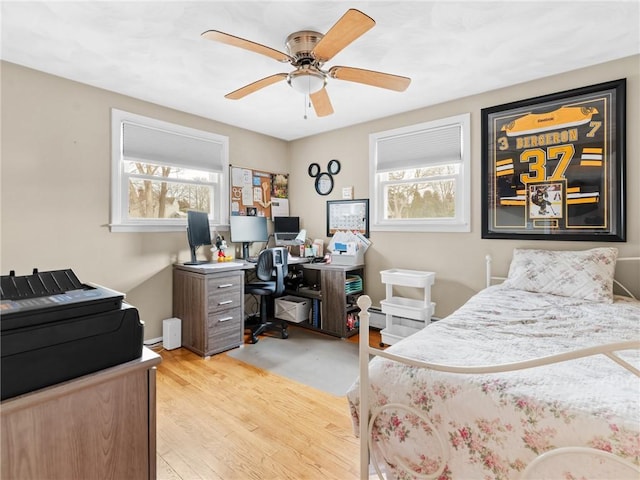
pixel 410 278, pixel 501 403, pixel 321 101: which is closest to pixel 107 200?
pixel 321 101

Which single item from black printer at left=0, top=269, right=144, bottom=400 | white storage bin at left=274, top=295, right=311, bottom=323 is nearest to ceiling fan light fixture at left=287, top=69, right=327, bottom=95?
black printer at left=0, top=269, right=144, bottom=400

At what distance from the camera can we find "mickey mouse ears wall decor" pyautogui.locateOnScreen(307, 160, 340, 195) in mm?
4215

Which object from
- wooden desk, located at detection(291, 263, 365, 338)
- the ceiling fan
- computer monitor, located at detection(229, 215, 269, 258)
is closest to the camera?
the ceiling fan

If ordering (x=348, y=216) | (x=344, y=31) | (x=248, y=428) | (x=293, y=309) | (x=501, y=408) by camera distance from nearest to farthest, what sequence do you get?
(x=501, y=408)
(x=344, y=31)
(x=248, y=428)
(x=293, y=309)
(x=348, y=216)

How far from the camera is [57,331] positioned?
855mm

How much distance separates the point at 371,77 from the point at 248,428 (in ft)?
7.77

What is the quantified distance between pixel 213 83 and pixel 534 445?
10.3 feet

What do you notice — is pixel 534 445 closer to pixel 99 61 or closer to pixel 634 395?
pixel 634 395

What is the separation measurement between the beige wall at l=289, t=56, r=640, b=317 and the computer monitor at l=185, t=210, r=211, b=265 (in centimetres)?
148

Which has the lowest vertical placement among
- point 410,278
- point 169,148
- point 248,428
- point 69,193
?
point 248,428

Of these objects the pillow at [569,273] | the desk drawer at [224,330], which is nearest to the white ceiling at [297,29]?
Result: the pillow at [569,273]

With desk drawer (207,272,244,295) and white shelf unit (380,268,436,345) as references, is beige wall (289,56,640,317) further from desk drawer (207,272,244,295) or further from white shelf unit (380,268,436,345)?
desk drawer (207,272,244,295)

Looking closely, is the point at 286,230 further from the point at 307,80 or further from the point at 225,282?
the point at 307,80

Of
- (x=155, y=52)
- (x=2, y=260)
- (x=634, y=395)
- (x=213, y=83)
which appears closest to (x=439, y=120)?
(x=213, y=83)
